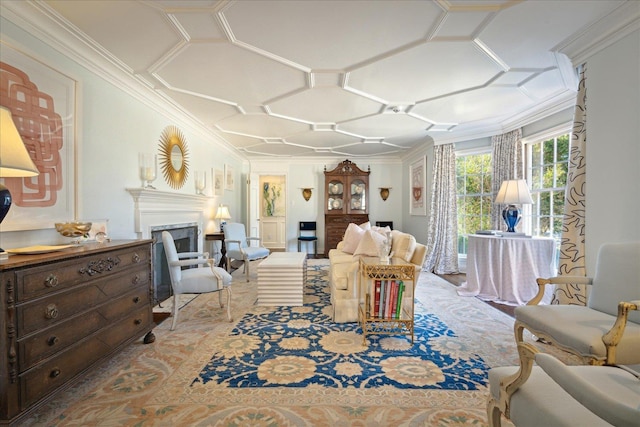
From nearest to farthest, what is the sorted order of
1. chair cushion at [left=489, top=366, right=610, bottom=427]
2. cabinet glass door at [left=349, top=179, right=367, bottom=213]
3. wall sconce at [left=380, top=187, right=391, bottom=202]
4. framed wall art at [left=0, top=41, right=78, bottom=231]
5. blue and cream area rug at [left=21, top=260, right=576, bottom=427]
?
chair cushion at [left=489, top=366, right=610, bottom=427]
blue and cream area rug at [left=21, top=260, right=576, bottom=427]
framed wall art at [left=0, top=41, right=78, bottom=231]
cabinet glass door at [left=349, top=179, right=367, bottom=213]
wall sconce at [left=380, top=187, right=391, bottom=202]

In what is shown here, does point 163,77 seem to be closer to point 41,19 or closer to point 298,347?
point 41,19

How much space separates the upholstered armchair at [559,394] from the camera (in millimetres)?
798

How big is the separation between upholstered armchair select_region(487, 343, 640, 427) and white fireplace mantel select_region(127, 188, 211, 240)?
11.6 feet

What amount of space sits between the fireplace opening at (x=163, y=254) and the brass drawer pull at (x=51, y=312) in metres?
1.74

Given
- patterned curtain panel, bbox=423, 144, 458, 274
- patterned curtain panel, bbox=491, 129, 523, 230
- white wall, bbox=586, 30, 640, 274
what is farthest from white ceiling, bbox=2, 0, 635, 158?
patterned curtain panel, bbox=423, 144, 458, 274

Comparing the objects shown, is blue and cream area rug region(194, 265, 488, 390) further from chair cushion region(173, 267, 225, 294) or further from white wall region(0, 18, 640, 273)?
white wall region(0, 18, 640, 273)

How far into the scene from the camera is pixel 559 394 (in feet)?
3.50

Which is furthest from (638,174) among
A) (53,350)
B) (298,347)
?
(53,350)

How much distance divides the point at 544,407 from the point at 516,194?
3311 millimetres

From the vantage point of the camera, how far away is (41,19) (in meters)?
2.05

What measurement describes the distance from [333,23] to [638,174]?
2475 mm

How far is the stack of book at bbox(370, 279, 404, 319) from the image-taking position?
259 cm

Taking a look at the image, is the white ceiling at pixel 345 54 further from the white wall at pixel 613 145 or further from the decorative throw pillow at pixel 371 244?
the decorative throw pillow at pixel 371 244

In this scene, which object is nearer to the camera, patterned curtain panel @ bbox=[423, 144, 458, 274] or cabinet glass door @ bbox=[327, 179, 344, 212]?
patterned curtain panel @ bbox=[423, 144, 458, 274]
